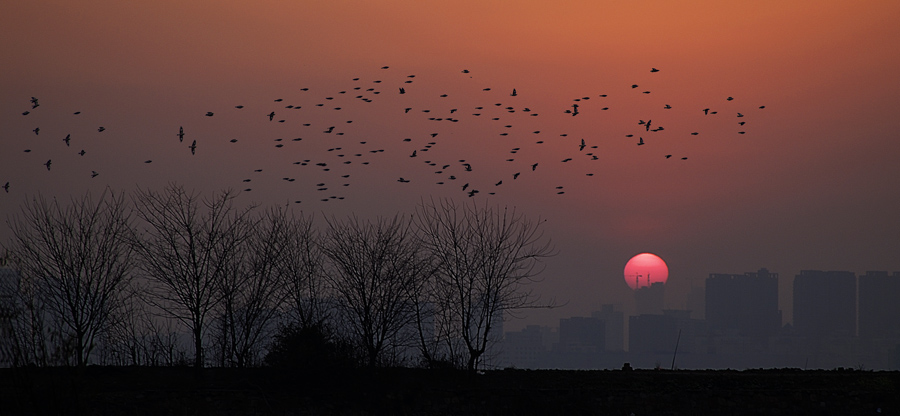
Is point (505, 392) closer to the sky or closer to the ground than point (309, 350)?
closer to the ground

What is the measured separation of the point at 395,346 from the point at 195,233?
27.6ft

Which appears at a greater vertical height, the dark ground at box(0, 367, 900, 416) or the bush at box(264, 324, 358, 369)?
the bush at box(264, 324, 358, 369)

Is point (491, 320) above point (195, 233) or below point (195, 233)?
below

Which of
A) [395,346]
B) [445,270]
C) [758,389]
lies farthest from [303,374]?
[758,389]

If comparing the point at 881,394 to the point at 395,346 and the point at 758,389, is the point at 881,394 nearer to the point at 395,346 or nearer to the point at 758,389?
the point at 758,389

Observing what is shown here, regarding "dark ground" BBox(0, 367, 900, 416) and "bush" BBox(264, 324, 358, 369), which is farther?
"bush" BBox(264, 324, 358, 369)

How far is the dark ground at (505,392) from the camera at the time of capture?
2758cm

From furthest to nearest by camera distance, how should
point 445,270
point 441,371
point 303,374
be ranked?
point 445,270
point 441,371
point 303,374

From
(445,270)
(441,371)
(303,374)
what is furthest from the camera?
(445,270)

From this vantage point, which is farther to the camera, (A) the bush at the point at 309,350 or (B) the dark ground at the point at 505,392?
(A) the bush at the point at 309,350

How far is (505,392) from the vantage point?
2895cm

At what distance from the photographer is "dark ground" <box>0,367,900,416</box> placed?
27.6m

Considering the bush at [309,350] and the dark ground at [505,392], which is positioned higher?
the bush at [309,350]

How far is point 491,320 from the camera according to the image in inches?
1272
